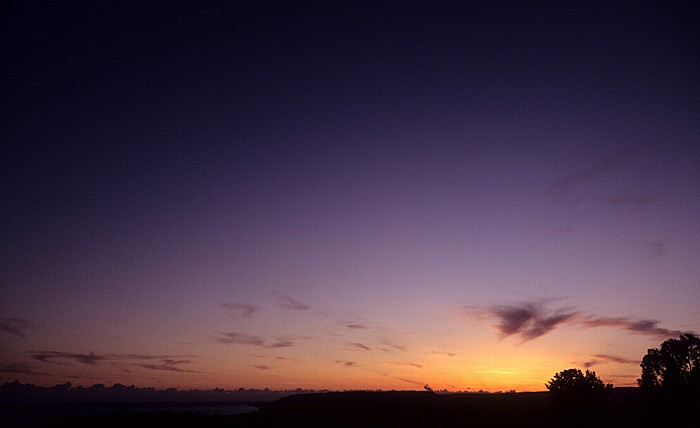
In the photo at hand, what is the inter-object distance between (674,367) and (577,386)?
16725mm

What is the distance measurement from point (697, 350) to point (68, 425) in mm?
109631

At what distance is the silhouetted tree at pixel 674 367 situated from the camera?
203 feet

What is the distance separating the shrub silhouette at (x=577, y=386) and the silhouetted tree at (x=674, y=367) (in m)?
9.07

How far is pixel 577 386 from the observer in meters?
61.5

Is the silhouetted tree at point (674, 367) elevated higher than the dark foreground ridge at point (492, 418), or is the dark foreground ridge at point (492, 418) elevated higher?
the silhouetted tree at point (674, 367)

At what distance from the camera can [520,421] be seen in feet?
248

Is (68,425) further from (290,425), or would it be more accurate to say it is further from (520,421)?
(520,421)

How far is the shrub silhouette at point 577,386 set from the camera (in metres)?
61.1

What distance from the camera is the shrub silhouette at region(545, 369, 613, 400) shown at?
61.1m

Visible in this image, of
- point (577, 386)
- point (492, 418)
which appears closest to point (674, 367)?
point (577, 386)

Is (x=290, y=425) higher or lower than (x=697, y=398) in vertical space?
lower

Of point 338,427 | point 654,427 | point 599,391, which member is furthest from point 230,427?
point 654,427

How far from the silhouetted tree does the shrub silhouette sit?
907cm

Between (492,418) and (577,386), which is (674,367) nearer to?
(577,386)
